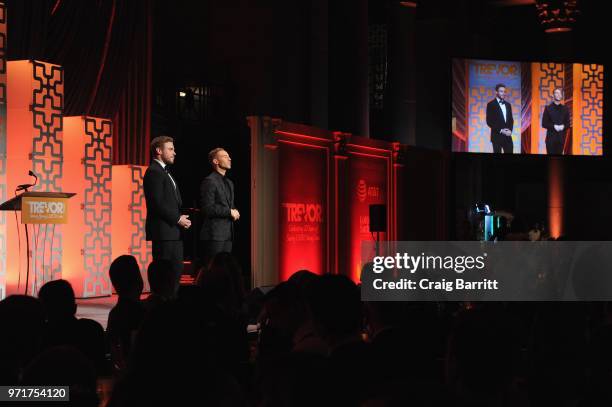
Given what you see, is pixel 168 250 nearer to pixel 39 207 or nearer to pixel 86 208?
pixel 39 207

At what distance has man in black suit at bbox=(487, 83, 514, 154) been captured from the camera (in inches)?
516

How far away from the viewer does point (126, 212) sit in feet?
34.1

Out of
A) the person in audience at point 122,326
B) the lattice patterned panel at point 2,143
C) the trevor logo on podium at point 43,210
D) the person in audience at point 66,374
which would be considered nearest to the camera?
the person in audience at point 66,374

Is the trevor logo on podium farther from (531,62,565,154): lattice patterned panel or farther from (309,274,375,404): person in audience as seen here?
(531,62,565,154): lattice patterned panel

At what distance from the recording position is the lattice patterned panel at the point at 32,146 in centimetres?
814

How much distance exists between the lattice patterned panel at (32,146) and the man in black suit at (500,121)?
710cm

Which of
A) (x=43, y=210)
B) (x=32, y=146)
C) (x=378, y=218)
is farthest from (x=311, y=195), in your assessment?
(x=43, y=210)

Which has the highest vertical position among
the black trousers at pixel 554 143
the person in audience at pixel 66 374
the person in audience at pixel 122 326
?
the black trousers at pixel 554 143

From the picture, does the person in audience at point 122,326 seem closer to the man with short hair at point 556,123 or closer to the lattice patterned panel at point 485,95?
the lattice patterned panel at point 485,95

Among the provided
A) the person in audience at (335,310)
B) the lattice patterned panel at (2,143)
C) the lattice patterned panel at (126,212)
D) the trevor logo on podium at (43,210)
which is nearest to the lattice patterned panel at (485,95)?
the lattice patterned panel at (126,212)

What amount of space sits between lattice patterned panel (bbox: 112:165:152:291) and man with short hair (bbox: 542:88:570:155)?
646cm

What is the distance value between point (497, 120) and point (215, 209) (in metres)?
7.44

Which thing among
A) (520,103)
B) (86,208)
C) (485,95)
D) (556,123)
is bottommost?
(86,208)

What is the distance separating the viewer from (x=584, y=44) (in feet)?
55.2
